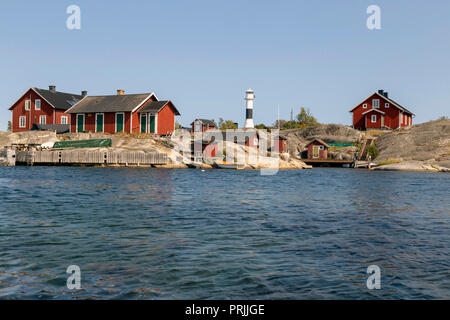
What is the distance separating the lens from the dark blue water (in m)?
7.55

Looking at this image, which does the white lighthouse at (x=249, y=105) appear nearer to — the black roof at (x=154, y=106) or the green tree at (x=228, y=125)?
the green tree at (x=228, y=125)

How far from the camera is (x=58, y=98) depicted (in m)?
66.2

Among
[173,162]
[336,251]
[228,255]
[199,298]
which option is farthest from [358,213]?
[173,162]

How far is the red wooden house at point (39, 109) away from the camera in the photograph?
2520 inches

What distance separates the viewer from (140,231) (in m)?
12.5

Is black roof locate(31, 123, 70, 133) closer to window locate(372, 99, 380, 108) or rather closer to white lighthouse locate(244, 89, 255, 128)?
white lighthouse locate(244, 89, 255, 128)

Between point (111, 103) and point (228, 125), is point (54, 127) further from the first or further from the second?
point (228, 125)

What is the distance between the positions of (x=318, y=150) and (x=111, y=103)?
3307cm

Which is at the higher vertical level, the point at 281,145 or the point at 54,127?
the point at 54,127

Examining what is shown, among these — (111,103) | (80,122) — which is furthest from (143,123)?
(80,122)

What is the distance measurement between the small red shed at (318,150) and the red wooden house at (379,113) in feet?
46.0

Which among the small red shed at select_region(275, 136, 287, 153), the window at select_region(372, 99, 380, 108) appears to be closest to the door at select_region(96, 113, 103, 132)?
the small red shed at select_region(275, 136, 287, 153)

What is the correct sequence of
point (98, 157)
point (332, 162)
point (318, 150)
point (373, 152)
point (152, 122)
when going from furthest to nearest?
1. point (318, 150)
2. point (332, 162)
3. point (373, 152)
4. point (152, 122)
5. point (98, 157)
